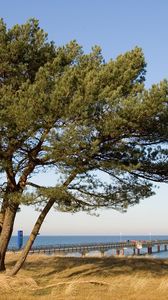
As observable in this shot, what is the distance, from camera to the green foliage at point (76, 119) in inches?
595

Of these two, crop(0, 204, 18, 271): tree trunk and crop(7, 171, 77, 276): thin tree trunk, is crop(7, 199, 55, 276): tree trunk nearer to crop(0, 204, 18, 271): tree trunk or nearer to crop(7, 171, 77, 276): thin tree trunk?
crop(7, 171, 77, 276): thin tree trunk

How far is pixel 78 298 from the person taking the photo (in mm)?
14320

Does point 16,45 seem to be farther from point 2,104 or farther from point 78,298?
point 78,298

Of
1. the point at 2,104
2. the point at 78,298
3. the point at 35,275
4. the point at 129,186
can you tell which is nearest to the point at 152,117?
the point at 129,186

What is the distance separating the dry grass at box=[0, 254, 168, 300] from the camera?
14781 mm

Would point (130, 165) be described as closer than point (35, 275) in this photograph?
Yes

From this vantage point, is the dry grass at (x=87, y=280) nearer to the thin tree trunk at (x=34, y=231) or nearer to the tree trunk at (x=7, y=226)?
the thin tree trunk at (x=34, y=231)

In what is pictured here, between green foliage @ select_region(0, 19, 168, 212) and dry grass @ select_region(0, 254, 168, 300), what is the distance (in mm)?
2921

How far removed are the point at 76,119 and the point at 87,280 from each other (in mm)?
7272

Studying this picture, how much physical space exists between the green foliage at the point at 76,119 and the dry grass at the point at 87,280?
2921 mm

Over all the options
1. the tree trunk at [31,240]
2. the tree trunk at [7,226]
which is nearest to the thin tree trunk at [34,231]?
the tree trunk at [31,240]

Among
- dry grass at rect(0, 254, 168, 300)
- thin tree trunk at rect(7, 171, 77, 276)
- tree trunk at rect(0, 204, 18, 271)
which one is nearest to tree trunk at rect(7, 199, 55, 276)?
thin tree trunk at rect(7, 171, 77, 276)

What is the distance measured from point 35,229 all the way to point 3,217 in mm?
1385

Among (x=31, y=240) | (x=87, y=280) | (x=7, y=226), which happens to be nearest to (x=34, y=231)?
(x=31, y=240)
